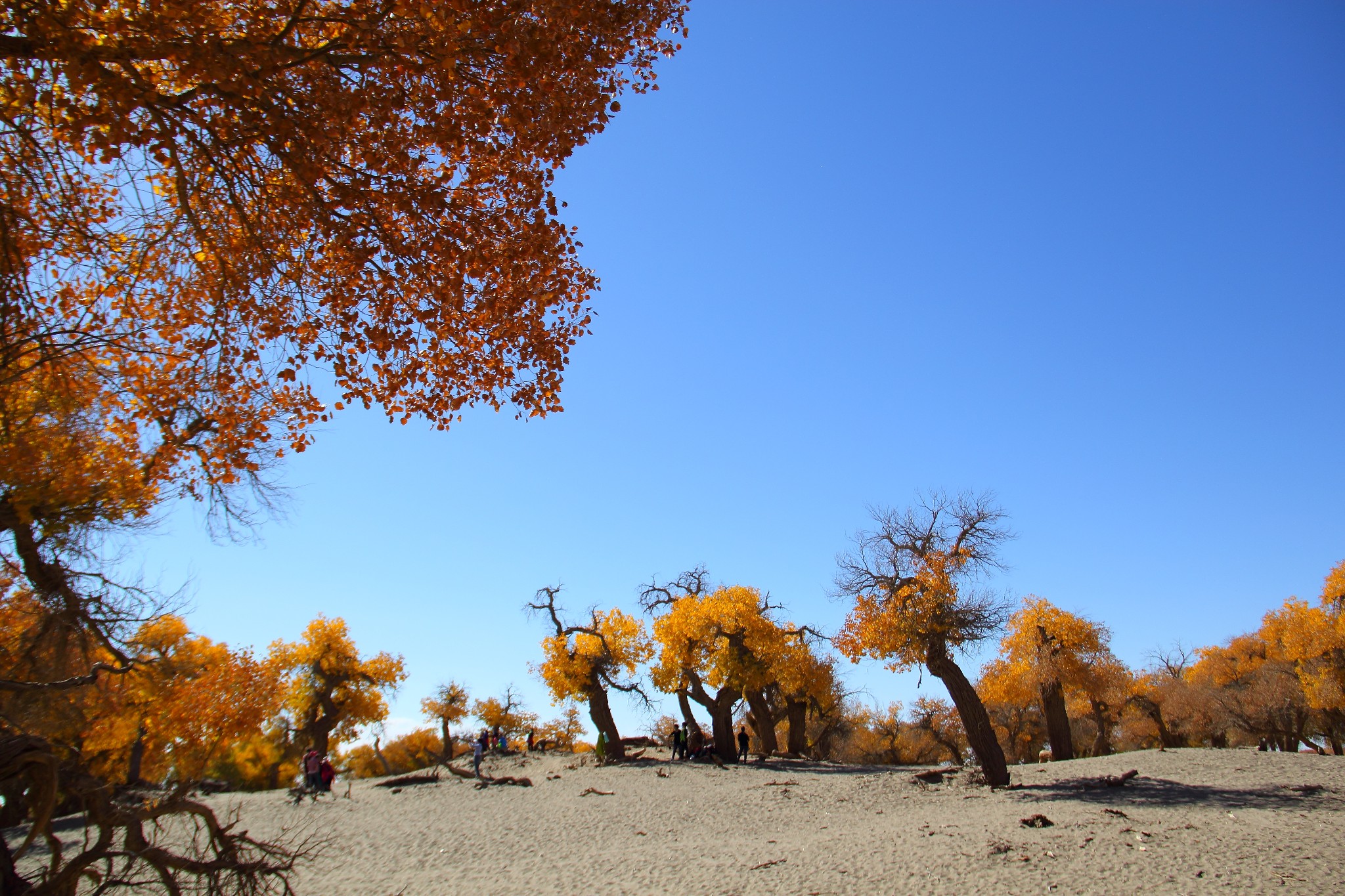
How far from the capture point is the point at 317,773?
21.9 metres

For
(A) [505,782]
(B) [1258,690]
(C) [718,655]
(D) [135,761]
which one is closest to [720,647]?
(C) [718,655]

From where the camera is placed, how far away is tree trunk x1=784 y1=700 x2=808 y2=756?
30.0m

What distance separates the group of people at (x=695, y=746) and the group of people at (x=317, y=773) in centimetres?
1211

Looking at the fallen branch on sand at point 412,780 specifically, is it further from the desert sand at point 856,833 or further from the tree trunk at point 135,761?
the tree trunk at point 135,761

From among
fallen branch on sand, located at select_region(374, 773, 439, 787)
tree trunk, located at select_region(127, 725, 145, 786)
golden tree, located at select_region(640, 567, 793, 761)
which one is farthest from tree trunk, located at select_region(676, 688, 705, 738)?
tree trunk, located at select_region(127, 725, 145, 786)

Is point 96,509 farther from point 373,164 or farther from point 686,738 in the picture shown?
point 686,738

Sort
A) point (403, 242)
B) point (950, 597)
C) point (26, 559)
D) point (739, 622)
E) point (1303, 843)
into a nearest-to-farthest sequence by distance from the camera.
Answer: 1. point (403, 242)
2. point (1303, 843)
3. point (26, 559)
4. point (950, 597)
5. point (739, 622)

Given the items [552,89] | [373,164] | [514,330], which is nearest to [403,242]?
[373,164]

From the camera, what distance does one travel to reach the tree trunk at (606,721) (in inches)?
1017

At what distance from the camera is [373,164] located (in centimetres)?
553

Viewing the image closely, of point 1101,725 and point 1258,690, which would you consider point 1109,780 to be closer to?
point 1101,725

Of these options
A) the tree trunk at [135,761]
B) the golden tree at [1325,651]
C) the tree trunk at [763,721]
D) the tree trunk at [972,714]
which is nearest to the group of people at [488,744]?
the tree trunk at [763,721]

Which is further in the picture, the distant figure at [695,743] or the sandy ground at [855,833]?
the distant figure at [695,743]

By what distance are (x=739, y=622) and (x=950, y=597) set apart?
1225cm
